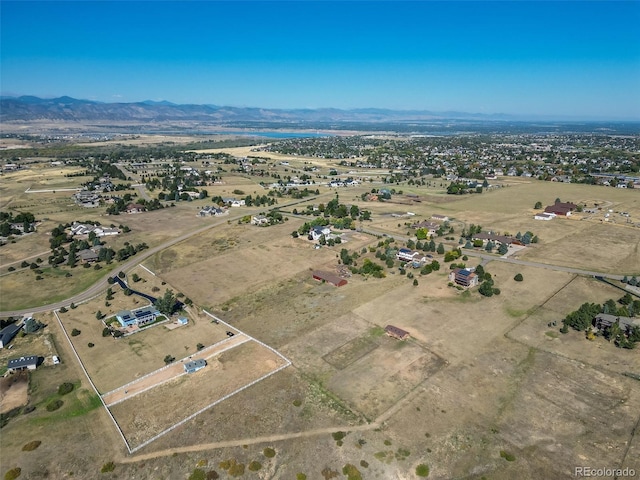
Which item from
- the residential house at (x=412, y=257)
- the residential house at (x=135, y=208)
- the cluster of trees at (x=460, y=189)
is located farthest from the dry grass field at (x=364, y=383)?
the cluster of trees at (x=460, y=189)

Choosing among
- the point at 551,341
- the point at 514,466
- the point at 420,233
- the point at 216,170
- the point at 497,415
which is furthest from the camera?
the point at 216,170

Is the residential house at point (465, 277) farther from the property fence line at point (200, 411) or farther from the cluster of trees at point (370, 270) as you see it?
the property fence line at point (200, 411)

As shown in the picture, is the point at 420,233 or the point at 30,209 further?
the point at 30,209

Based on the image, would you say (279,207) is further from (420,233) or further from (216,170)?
(216,170)

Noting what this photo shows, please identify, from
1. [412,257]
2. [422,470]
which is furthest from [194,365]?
[412,257]

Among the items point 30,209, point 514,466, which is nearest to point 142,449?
point 514,466

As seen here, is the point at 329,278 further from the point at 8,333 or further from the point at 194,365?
the point at 8,333

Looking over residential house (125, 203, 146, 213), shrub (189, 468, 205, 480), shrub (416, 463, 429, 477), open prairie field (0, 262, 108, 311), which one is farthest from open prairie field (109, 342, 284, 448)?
residential house (125, 203, 146, 213)

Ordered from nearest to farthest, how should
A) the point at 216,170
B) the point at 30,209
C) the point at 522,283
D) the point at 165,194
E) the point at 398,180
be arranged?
1. the point at 522,283
2. the point at 30,209
3. the point at 165,194
4. the point at 398,180
5. the point at 216,170
